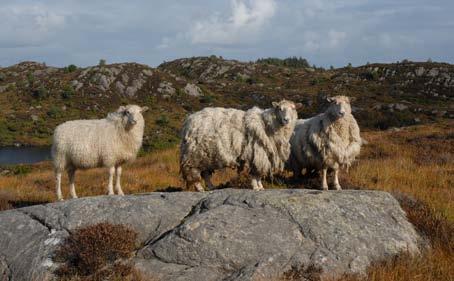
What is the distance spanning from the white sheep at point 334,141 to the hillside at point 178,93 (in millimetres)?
41452

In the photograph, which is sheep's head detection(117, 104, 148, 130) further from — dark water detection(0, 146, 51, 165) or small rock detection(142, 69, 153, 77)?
small rock detection(142, 69, 153, 77)

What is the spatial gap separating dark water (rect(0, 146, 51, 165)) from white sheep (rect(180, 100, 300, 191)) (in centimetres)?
3293

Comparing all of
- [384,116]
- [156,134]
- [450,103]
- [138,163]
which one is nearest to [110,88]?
[156,134]

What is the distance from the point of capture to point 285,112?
1108 centimetres

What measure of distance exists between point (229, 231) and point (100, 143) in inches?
211

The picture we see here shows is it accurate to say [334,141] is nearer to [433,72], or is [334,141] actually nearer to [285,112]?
[285,112]

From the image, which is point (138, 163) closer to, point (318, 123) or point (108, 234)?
point (318, 123)

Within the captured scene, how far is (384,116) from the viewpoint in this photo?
5734 centimetres

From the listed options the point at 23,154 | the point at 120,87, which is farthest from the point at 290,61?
the point at 23,154

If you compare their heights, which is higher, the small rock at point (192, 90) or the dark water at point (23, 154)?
the small rock at point (192, 90)

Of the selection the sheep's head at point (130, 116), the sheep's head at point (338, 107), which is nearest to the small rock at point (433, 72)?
the sheep's head at point (338, 107)

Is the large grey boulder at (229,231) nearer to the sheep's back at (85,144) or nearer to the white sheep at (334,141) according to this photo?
the white sheep at (334,141)

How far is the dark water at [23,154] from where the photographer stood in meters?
43.9

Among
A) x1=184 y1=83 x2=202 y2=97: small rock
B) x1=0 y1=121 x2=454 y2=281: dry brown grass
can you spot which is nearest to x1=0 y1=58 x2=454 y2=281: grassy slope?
x1=0 y1=121 x2=454 y2=281: dry brown grass
